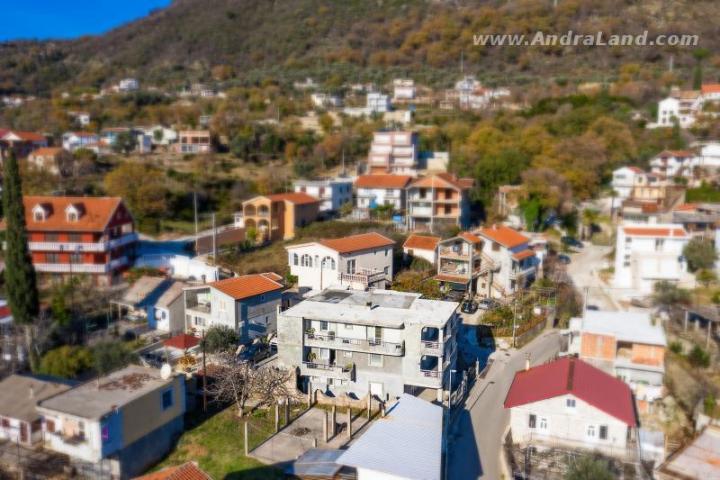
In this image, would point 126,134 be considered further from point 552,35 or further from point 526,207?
point 552,35

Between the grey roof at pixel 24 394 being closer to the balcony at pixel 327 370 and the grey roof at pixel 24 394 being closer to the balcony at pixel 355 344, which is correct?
the balcony at pixel 327 370

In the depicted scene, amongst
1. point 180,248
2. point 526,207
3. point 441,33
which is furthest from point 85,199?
point 441,33

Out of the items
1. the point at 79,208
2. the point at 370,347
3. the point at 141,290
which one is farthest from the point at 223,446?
the point at 79,208

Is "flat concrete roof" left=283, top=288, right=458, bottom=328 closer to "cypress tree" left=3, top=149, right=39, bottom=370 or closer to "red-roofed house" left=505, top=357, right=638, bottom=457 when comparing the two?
"red-roofed house" left=505, top=357, right=638, bottom=457

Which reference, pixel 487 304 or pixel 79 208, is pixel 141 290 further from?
pixel 487 304

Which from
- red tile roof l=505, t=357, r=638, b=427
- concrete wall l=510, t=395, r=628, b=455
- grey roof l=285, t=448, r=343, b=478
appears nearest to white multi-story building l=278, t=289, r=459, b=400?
red tile roof l=505, t=357, r=638, b=427

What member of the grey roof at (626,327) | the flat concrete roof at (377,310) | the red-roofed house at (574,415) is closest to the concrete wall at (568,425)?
the red-roofed house at (574,415)
